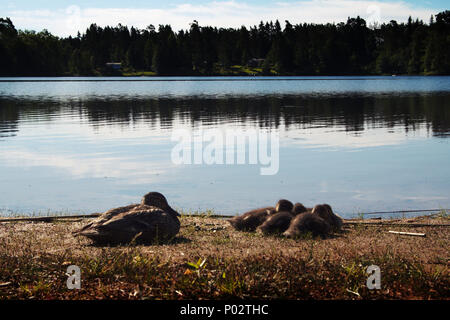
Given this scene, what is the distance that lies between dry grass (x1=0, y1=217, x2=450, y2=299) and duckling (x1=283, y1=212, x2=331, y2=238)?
0.49 m

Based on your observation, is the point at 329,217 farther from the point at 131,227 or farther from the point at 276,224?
the point at 131,227

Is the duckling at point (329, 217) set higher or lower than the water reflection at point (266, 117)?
lower

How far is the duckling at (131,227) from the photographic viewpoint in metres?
9.50

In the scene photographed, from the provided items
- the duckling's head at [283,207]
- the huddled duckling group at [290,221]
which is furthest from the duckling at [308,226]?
the duckling's head at [283,207]

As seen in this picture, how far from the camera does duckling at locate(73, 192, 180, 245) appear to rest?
950 centimetres

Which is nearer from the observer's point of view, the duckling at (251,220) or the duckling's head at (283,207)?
the duckling at (251,220)

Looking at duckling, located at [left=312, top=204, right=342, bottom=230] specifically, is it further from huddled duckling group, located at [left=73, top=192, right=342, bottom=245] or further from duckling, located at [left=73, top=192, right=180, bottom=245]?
duckling, located at [left=73, top=192, right=180, bottom=245]

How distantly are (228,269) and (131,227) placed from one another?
286cm

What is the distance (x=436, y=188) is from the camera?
58.3 feet

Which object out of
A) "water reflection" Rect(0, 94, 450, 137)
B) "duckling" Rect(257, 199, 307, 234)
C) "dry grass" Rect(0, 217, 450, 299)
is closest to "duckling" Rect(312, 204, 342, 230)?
"duckling" Rect(257, 199, 307, 234)

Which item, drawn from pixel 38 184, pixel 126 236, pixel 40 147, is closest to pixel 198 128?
pixel 40 147

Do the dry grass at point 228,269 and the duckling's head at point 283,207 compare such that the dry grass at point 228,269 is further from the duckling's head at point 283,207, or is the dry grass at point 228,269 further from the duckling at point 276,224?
the duckling's head at point 283,207
